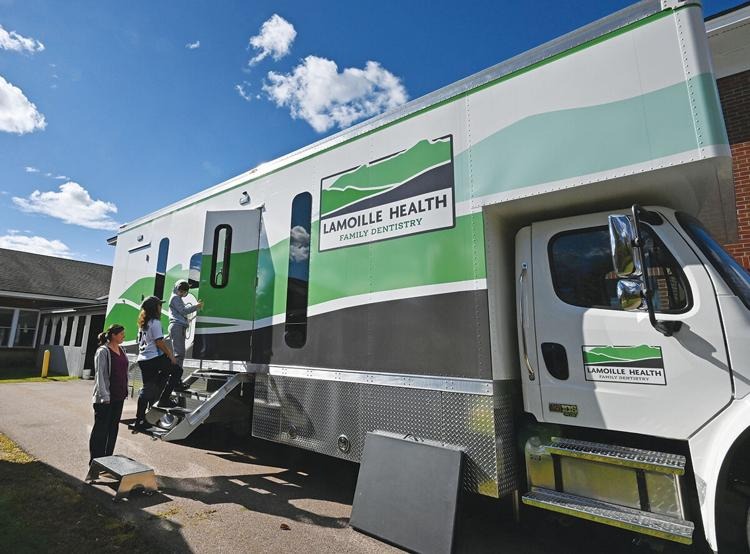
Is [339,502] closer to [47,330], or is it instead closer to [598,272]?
[598,272]

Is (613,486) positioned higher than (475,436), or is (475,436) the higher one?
(475,436)

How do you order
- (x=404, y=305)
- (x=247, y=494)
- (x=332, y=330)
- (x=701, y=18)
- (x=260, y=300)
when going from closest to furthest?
(x=701, y=18)
(x=404, y=305)
(x=332, y=330)
(x=247, y=494)
(x=260, y=300)

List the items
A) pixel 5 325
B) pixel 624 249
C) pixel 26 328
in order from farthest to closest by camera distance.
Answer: pixel 26 328, pixel 5 325, pixel 624 249

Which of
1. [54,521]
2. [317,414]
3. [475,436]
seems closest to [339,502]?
[317,414]

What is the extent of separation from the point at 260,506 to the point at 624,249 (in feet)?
12.6

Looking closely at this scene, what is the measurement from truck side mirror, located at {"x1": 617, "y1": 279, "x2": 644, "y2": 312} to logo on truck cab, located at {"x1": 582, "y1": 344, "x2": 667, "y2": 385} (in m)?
0.30

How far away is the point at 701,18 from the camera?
2680 millimetres

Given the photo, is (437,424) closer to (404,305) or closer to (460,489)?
(460,489)

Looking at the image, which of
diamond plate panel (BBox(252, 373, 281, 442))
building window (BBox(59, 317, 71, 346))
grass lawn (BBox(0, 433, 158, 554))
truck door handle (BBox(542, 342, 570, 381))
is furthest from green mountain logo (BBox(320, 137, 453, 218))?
building window (BBox(59, 317, 71, 346))

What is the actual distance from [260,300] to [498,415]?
9.42 feet

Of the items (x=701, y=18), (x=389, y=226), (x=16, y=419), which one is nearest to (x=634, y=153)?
(x=701, y=18)

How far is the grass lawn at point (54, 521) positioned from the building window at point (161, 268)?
271 centimetres

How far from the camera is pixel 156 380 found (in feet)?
17.7

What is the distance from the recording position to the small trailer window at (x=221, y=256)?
206 inches
